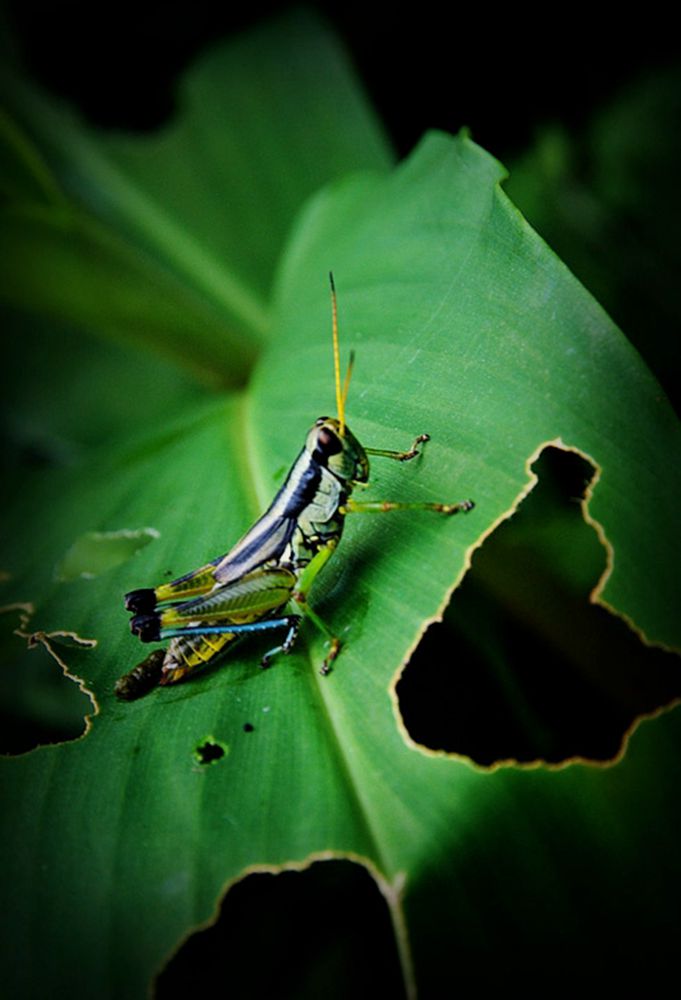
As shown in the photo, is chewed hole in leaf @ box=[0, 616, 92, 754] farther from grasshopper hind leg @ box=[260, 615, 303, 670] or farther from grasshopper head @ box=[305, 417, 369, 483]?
grasshopper head @ box=[305, 417, 369, 483]

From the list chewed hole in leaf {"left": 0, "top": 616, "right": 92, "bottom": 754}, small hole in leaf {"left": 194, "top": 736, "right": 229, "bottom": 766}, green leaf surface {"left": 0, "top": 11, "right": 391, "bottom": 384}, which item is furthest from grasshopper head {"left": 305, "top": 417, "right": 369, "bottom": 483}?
green leaf surface {"left": 0, "top": 11, "right": 391, "bottom": 384}

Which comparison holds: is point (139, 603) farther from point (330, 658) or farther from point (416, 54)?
point (416, 54)

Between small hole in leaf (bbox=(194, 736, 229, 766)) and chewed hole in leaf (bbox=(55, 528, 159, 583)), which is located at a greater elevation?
chewed hole in leaf (bbox=(55, 528, 159, 583))

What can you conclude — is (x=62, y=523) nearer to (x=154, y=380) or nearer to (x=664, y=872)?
(x=154, y=380)

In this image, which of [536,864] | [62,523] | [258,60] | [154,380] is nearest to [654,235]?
[258,60]

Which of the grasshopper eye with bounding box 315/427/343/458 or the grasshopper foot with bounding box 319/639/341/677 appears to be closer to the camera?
the grasshopper foot with bounding box 319/639/341/677

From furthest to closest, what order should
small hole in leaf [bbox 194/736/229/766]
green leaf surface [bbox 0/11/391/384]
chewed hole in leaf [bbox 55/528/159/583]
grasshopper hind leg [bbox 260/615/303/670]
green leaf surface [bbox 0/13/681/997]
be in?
green leaf surface [bbox 0/11/391/384]
chewed hole in leaf [bbox 55/528/159/583]
grasshopper hind leg [bbox 260/615/303/670]
small hole in leaf [bbox 194/736/229/766]
green leaf surface [bbox 0/13/681/997]

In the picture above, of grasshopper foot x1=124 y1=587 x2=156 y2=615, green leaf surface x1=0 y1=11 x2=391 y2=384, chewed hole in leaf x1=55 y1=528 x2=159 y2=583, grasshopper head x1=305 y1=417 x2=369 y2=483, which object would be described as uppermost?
green leaf surface x1=0 y1=11 x2=391 y2=384
